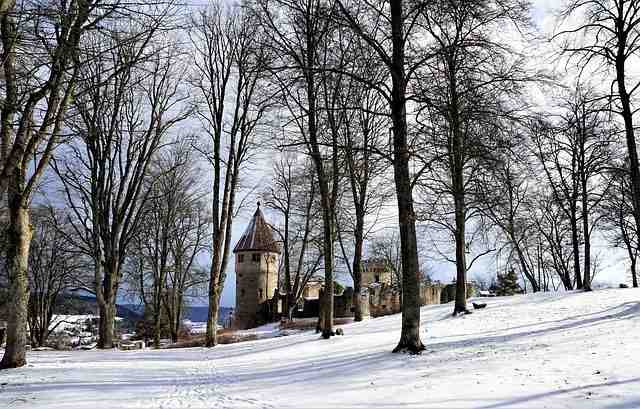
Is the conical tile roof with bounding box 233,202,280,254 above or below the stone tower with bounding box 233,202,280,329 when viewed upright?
above

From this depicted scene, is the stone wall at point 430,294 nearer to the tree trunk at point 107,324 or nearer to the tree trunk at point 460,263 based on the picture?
the tree trunk at point 460,263

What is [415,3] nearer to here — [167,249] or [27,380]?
[27,380]

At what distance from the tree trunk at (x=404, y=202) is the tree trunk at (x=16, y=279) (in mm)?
8190

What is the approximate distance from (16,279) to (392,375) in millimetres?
8360

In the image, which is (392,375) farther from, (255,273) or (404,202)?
(255,273)

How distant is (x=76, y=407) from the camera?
7352 millimetres

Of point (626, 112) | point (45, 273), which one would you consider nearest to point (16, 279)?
point (626, 112)

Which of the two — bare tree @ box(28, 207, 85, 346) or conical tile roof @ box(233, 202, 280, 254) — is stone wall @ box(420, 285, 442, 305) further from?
bare tree @ box(28, 207, 85, 346)

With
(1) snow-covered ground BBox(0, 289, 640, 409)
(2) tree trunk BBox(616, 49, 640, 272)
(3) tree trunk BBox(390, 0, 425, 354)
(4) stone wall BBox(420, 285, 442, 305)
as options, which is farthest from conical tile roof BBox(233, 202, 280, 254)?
(3) tree trunk BBox(390, 0, 425, 354)

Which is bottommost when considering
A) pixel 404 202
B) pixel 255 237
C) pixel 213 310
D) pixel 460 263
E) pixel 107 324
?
pixel 107 324

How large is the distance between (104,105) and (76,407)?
14.1 meters

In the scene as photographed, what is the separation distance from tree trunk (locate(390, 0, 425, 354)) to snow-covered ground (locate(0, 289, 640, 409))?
22.4 inches

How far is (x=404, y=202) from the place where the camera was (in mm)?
11297

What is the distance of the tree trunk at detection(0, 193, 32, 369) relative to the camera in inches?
451
